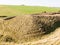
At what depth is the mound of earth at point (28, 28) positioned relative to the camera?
2337cm

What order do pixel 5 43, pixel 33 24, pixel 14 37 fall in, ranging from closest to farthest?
pixel 5 43 < pixel 14 37 < pixel 33 24

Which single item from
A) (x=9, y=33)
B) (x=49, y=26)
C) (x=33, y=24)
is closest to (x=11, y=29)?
(x=9, y=33)

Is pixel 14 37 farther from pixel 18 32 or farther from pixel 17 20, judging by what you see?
pixel 17 20

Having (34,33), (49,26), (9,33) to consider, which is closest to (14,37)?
(9,33)

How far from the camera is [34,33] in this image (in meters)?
24.2

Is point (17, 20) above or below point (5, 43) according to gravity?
above

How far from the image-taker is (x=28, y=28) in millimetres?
24750

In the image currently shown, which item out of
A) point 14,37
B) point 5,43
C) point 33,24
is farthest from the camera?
point 33,24

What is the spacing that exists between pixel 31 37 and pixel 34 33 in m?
0.77

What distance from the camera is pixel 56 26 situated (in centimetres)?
2612

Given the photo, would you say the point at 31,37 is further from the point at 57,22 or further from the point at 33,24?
the point at 57,22

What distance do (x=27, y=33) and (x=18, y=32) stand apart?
111 centimetres

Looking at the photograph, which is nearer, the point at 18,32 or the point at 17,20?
the point at 18,32

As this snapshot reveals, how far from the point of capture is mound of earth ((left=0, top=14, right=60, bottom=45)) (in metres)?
23.4
